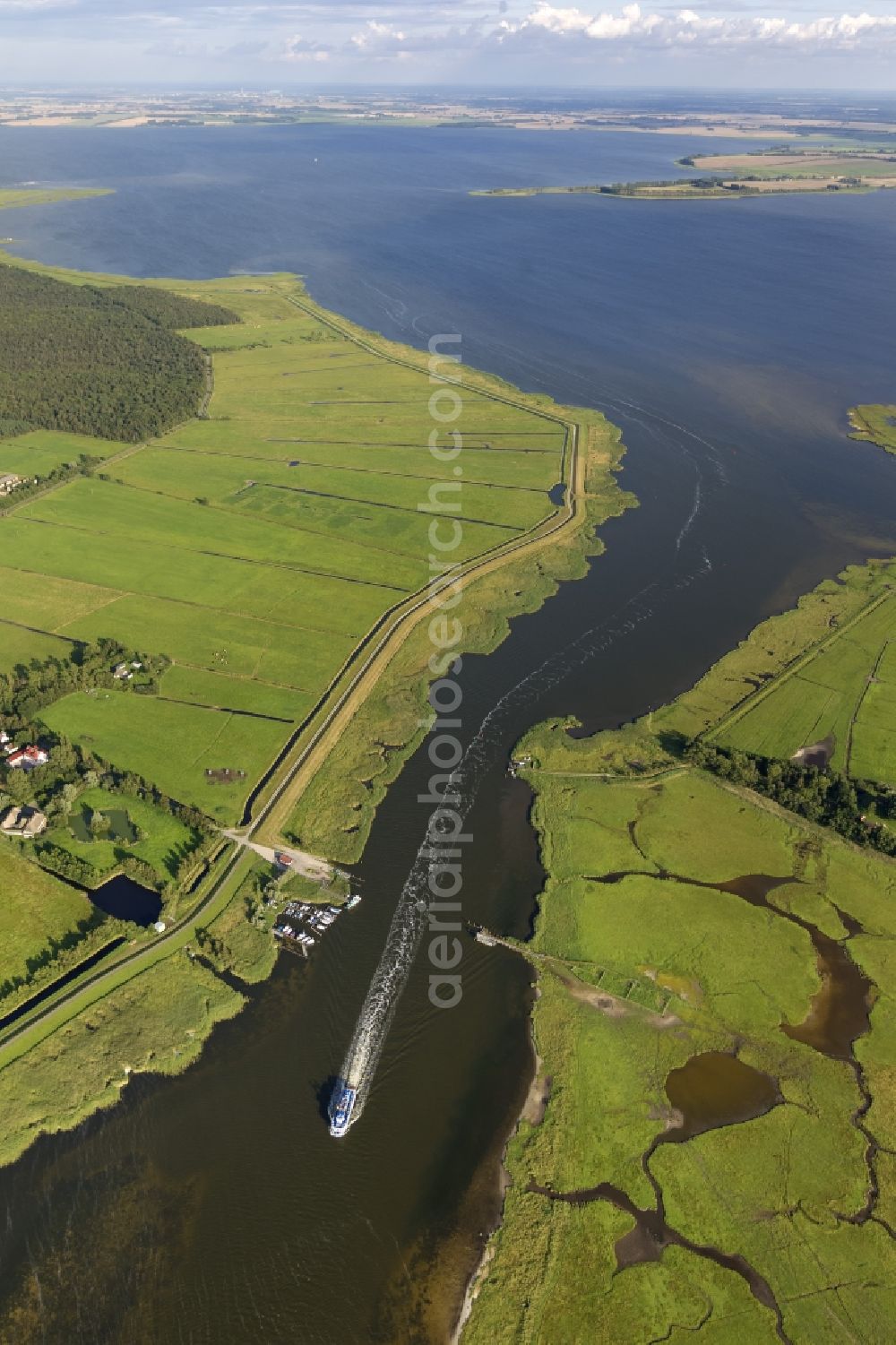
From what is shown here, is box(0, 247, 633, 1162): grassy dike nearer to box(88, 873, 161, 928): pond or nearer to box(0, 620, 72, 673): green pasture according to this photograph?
box(0, 620, 72, 673): green pasture

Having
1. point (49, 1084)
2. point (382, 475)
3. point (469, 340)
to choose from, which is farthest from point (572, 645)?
point (469, 340)

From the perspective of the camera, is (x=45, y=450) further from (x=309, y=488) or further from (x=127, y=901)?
(x=127, y=901)

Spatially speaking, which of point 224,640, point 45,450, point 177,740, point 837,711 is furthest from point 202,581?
point 837,711

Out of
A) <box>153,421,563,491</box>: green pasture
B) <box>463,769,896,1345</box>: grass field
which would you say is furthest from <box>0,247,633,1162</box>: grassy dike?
<box>463,769,896,1345</box>: grass field

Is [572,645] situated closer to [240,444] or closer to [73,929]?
Answer: [73,929]

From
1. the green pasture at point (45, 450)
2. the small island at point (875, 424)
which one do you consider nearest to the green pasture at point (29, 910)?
the green pasture at point (45, 450)

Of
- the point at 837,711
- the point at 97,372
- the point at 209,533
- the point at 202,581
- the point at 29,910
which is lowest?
the point at 29,910

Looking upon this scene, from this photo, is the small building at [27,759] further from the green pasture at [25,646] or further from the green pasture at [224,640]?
the green pasture at [224,640]
